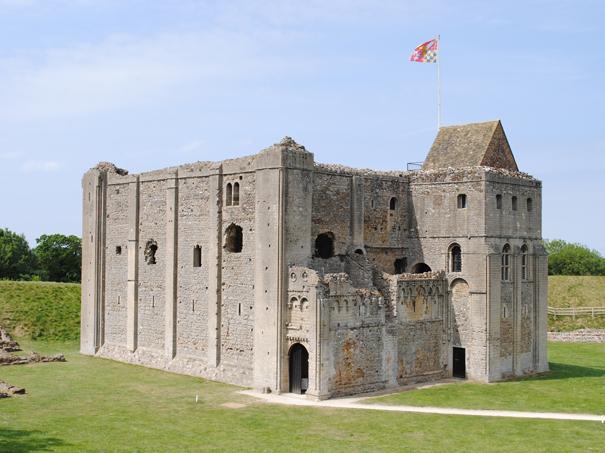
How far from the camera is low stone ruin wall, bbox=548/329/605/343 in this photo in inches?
2183

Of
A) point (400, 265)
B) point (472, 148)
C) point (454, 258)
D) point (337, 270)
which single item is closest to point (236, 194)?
point (337, 270)

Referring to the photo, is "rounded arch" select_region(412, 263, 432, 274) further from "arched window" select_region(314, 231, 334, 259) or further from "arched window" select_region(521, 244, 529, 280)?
"arched window" select_region(314, 231, 334, 259)

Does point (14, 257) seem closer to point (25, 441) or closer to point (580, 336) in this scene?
point (580, 336)

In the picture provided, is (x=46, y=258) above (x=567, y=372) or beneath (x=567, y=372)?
above

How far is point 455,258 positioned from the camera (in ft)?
128

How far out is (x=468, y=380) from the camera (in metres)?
37.7

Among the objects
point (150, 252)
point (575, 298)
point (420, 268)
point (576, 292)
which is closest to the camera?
point (420, 268)

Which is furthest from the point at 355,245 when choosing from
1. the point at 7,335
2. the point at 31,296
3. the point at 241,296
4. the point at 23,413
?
the point at 31,296

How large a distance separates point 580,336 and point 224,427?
37064 mm

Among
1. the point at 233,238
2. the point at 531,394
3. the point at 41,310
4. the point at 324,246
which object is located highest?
the point at 233,238

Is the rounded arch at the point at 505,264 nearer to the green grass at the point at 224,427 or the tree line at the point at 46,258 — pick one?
the green grass at the point at 224,427

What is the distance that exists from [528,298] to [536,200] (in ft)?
17.5

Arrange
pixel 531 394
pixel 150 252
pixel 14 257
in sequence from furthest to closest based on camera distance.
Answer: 1. pixel 14 257
2. pixel 150 252
3. pixel 531 394

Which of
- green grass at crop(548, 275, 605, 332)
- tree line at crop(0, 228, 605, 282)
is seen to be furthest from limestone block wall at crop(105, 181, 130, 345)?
tree line at crop(0, 228, 605, 282)
